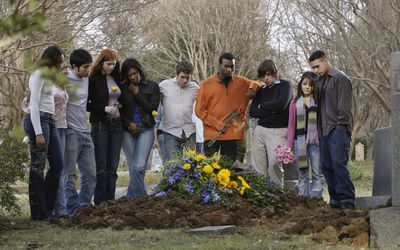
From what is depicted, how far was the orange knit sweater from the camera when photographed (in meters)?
12.0

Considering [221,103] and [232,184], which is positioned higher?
[221,103]

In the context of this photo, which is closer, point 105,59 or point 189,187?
point 189,187

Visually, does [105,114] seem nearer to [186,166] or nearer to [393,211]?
[186,166]

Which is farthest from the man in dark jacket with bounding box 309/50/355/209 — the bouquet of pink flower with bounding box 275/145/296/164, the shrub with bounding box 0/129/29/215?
the shrub with bounding box 0/129/29/215

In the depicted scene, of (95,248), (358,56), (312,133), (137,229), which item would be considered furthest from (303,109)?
(358,56)

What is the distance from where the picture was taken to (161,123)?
1306 centimetres

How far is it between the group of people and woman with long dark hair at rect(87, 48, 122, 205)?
0.01 metres

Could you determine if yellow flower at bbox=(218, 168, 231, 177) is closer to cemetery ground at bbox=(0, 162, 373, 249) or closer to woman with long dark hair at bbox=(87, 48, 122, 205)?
cemetery ground at bbox=(0, 162, 373, 249)

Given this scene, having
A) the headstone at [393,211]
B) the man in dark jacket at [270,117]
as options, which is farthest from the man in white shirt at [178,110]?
the headstone at [393,211]

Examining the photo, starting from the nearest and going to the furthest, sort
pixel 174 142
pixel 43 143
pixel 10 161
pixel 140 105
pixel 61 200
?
pixel 10 161, pixel 43 143, pixel 61 200, pixel 140 105, pixel 174 142

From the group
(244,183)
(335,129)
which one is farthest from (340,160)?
(244,183)

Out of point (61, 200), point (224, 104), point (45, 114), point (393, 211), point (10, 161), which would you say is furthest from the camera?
point (224, 104)

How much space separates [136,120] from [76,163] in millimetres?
1211

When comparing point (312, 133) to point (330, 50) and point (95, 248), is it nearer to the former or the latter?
point (95, 248)
